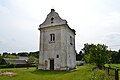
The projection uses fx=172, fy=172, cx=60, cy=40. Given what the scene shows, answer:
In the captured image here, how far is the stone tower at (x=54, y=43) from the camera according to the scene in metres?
30.9

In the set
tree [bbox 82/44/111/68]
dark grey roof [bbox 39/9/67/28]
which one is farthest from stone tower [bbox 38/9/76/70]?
tree [bbox 82/44/111/68]

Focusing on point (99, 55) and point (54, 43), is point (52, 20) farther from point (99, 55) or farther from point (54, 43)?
point (99, 55)

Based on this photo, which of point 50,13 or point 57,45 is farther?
point 50,13

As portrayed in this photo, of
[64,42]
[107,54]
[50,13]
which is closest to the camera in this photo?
[107,54]

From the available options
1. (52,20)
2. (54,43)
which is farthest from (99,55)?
(52,20)

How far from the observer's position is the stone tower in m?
30.9

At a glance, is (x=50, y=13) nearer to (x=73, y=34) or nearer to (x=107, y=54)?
(x=73, y=34)

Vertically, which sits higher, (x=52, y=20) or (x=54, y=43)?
(x=52, y=20)

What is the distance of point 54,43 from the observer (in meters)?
32.0

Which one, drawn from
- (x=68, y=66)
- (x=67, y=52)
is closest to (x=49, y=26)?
(x=67, y=52)

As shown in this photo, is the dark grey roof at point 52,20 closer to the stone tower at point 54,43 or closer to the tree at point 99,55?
the stone tower at point 54,43

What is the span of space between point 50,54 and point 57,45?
7.11ft

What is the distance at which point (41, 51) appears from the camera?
33.0m

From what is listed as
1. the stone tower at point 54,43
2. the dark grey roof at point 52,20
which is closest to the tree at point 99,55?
the stone tower at point 54,43
